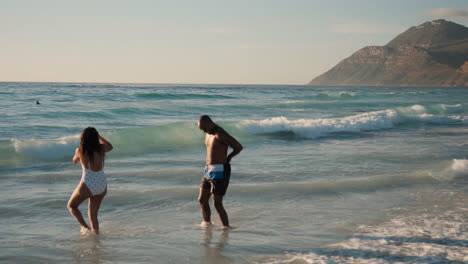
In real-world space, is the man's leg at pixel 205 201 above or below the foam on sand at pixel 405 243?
above

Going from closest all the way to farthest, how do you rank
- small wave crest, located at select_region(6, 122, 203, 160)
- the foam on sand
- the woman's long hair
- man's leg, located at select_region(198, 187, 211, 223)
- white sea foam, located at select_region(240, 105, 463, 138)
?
1. the foam on sand
2. the woman's long hair
3. man's leg, located at select_region(198, 187, 211, 223)
4. small wave crest, located at select_region(6, 122, 203, 160)
5. white sea foam, located at select_region(240, 105, 463, 138)

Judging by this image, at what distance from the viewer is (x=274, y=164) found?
39.6ft

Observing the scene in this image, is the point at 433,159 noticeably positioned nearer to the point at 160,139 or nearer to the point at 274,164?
the point at 274,164

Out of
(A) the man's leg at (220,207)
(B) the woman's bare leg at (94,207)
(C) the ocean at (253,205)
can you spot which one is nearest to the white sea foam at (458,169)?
(C) the ocean at (253,205)

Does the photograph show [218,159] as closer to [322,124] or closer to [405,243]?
[405,243]

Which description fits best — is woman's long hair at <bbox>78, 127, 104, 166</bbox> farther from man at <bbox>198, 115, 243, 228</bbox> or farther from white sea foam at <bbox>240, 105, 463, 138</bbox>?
white sea foam at <bbox>240, 105, 463, 138</bbox>

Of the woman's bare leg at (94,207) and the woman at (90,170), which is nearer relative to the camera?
the woman at (90,170)

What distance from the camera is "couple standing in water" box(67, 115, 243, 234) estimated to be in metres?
5.73

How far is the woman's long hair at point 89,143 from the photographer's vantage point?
565 cm

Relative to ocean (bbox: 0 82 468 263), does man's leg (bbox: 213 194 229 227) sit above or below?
above

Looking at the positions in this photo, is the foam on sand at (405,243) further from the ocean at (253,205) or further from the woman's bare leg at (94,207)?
the woman's bare leg at (94,207)

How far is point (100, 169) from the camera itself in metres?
5.85

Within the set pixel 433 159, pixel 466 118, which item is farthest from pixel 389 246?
pixel 466 118

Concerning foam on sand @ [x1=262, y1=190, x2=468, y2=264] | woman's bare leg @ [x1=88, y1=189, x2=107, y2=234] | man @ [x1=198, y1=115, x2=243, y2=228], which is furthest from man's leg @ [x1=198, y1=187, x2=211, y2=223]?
foam on sand @ [x1=262, y1=190, x2=468, y2=264]
